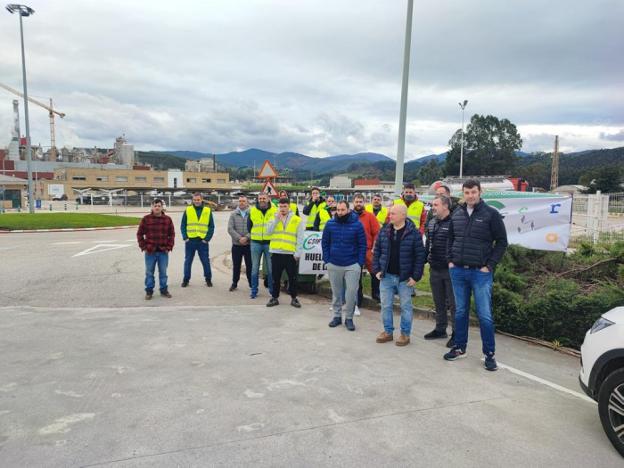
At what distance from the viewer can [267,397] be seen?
3898 mm

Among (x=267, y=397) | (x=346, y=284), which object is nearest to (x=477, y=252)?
(x=346, y=284)

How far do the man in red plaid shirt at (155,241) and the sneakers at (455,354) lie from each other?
517 cm

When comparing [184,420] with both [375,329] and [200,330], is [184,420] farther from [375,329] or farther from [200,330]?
[375,329]

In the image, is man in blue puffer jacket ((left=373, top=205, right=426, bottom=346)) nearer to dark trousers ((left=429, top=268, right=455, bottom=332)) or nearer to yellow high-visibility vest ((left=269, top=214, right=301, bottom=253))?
dark trousers ((left=429, top=268, right=455, bottom=332))

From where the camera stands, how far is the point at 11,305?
729 centimetres

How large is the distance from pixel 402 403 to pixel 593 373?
154 centimetres

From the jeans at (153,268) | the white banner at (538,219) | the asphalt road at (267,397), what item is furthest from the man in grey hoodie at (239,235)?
the white banner at (538,219)

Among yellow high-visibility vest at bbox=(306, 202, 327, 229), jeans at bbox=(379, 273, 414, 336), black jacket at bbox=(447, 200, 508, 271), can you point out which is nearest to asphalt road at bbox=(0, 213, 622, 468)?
jeans at bbox=(379, 273, 414, 336)

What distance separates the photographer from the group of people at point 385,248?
15.6 ft

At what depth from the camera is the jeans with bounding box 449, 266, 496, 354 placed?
475cm

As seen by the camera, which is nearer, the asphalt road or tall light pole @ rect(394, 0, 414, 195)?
the asphalt road

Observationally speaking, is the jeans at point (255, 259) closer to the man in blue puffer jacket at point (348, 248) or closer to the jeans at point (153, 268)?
the jeans at point (153, 268)

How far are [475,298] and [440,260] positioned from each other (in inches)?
34.4

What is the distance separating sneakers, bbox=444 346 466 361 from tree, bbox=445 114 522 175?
315ft
